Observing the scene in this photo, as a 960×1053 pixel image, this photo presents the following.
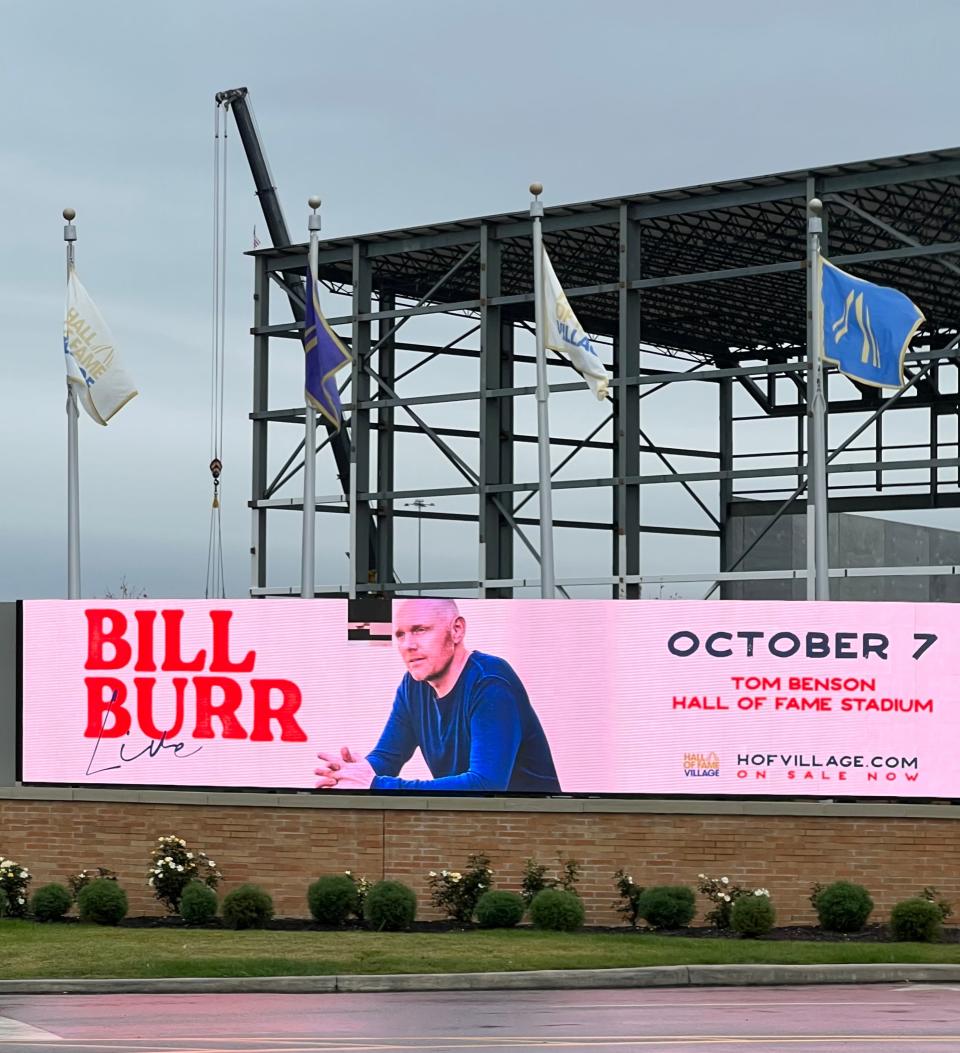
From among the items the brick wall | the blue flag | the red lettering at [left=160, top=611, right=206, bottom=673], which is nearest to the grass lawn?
the brick wall

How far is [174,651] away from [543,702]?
5286 mm

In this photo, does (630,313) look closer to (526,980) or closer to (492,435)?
(492,435)

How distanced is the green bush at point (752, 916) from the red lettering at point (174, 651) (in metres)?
8.36

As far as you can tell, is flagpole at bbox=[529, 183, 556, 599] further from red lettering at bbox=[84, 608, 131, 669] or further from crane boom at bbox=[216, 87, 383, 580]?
crane boom at bbox=[216, 87, 383, 580]

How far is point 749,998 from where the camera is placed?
18688mm

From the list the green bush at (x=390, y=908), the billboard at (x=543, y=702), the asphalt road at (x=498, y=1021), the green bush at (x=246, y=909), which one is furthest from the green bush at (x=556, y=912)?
the asphalt road at (x=498, y=1021)

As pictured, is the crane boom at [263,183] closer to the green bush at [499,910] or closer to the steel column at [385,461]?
the steel column at [385,461]

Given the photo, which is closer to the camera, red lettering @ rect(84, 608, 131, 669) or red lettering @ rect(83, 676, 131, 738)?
red lettering @ rect(83, 676, 131, 738)

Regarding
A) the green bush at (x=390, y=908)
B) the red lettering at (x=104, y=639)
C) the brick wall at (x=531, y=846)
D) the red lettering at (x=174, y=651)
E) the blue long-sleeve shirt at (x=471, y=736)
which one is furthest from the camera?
the red lettering at (x=104, y=639)

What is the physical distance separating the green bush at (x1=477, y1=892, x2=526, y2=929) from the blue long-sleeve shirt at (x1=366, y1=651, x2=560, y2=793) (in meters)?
2.18

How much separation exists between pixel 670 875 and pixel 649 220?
1056 inches

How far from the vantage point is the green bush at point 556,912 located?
2384 centimetres

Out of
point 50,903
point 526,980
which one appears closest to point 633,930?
point 526,980

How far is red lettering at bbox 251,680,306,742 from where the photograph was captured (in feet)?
88.1
